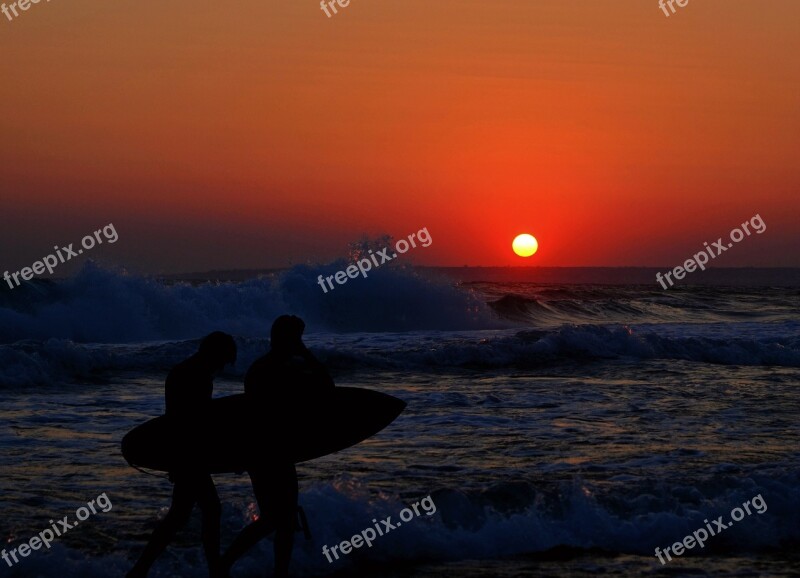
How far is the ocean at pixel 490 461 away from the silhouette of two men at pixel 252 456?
3.16 feet

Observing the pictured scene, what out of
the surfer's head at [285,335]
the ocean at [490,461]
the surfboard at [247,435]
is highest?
the surfer's head at [285,335]

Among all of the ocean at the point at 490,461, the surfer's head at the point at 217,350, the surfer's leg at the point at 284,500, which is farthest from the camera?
the ocean at the point at 490,461

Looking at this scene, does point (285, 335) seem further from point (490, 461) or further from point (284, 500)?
point (490, 461)

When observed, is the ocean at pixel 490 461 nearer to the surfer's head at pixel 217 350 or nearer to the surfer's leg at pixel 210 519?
the surfer's leg at pixel 210 519

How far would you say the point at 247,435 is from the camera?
6480 mm

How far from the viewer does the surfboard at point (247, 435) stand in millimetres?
6395

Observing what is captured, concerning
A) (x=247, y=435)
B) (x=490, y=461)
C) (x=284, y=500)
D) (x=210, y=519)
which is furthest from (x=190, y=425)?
(x=490, y=461)

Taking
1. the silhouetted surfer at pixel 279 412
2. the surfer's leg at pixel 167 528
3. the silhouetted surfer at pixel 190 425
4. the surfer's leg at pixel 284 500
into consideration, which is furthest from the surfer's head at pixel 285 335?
the surfer's leg at pixel 167 528

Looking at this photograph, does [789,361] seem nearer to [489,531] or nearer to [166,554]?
[489,531]

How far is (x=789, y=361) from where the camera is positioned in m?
22.9

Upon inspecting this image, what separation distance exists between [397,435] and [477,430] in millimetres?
1119

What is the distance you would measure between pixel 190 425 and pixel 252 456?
0.45 m

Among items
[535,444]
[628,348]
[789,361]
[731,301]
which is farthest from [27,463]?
[731,301]

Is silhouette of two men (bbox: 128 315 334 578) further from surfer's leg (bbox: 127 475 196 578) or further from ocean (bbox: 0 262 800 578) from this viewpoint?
ocean (bbox: 0 262 800 578)
